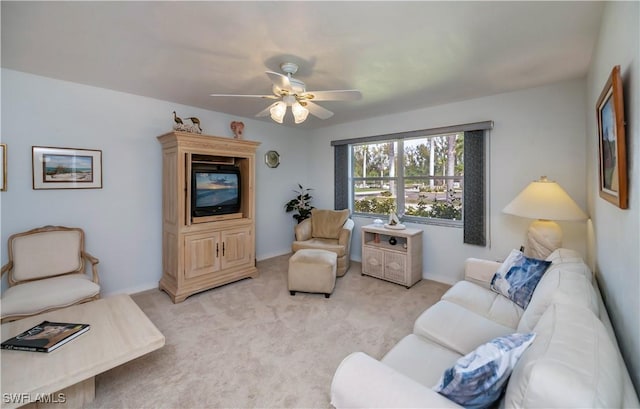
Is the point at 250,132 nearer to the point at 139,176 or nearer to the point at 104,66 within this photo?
the point at 139,176

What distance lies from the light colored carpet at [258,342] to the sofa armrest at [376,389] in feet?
2.47

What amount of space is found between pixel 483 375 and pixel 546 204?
2177 millimetres

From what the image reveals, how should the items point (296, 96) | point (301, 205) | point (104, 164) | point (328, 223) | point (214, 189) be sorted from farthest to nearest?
point (301, 205) → point (328, 223) → point (214, 189) → point (104, 164) → point (296, 96)

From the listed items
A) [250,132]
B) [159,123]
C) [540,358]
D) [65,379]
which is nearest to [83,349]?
[65,379]

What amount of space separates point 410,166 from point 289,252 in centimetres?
266

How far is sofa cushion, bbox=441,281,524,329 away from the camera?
1.83m

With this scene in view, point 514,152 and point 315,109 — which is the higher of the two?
point 315,109

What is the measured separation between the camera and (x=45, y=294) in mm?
2217

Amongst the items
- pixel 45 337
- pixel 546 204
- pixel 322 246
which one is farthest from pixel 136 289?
pixel 546 204

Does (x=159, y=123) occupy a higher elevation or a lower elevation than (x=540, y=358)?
higher

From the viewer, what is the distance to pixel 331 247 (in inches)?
151

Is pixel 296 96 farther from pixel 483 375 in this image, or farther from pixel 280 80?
pixel 483 375

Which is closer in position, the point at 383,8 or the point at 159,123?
the point at 383,8

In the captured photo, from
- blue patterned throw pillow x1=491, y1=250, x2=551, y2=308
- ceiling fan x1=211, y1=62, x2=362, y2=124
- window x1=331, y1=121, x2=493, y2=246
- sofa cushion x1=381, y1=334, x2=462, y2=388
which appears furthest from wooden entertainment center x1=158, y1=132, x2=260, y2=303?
blue patterned throw pillow x1=491, y1=250, x2=551, y2=308
